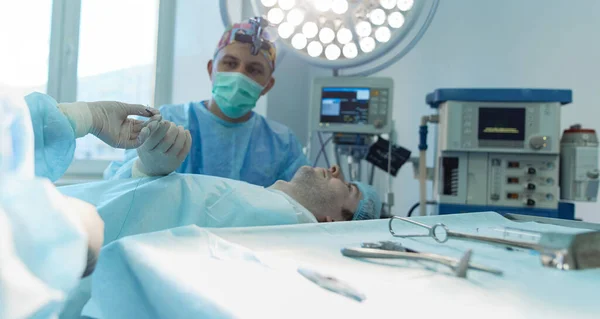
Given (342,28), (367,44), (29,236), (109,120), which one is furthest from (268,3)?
(29,236)

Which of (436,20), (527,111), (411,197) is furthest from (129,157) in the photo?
(436,20)

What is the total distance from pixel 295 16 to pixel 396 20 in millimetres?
388

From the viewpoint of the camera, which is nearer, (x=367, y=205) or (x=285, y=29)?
(x=367, y=205)

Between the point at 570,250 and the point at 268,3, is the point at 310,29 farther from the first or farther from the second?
the point at 570,250

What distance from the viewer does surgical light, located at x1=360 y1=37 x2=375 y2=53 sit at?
184 centimetres

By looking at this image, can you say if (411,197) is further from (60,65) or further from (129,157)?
(60,65)

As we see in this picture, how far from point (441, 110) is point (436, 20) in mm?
842

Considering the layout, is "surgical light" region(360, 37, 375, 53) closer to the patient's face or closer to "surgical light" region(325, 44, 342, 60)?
"surgical light" region(325, 44, 342, 60)

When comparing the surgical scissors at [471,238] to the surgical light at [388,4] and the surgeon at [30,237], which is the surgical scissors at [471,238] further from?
the surgical light at [388,4]

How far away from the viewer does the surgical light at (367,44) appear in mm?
1839

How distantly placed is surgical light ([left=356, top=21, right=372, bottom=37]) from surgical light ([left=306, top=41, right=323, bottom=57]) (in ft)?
0.54

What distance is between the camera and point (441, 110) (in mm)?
1854

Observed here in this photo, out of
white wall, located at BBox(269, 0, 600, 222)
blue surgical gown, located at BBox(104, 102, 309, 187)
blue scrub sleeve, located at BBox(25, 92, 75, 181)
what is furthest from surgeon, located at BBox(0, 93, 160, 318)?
white wall, located at BBox(269, 0, 600, 222)

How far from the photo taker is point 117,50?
6.67 feet
